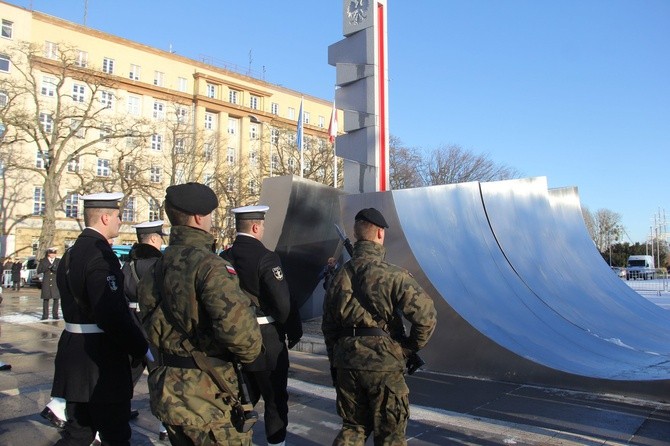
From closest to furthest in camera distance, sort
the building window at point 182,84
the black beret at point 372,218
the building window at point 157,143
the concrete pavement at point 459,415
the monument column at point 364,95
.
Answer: the black beret at point 372,218
the concrete pavement at point 459,415
the monument column at point 364,95
the building window at point 157,143
the building window at point 182,84

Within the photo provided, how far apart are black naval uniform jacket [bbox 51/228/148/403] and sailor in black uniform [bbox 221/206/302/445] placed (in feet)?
2.93

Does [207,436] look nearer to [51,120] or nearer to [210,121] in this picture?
[51,120]

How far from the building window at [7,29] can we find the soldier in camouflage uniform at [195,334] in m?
45.6

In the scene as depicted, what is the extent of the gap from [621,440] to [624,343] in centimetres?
354

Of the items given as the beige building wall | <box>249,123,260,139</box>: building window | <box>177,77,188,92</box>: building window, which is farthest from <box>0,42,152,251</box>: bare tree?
<box>249,123,260,139</box>: building window

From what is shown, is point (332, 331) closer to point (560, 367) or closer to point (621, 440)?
point (621, 440)

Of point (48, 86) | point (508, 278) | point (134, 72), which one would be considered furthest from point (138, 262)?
point (134, 72)

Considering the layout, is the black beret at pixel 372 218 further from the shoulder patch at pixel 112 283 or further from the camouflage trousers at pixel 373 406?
the shoulder patch at pixel 112 283

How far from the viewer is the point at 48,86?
139 feet

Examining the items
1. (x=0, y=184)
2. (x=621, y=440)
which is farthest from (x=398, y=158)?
(x=621, y=440)

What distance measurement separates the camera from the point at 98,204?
3588 mm

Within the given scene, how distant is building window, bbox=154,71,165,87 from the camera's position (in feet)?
160

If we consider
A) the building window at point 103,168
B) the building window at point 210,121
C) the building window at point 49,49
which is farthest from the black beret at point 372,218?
the building window at point 210,121

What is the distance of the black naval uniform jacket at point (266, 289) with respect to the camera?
13.0 feet
